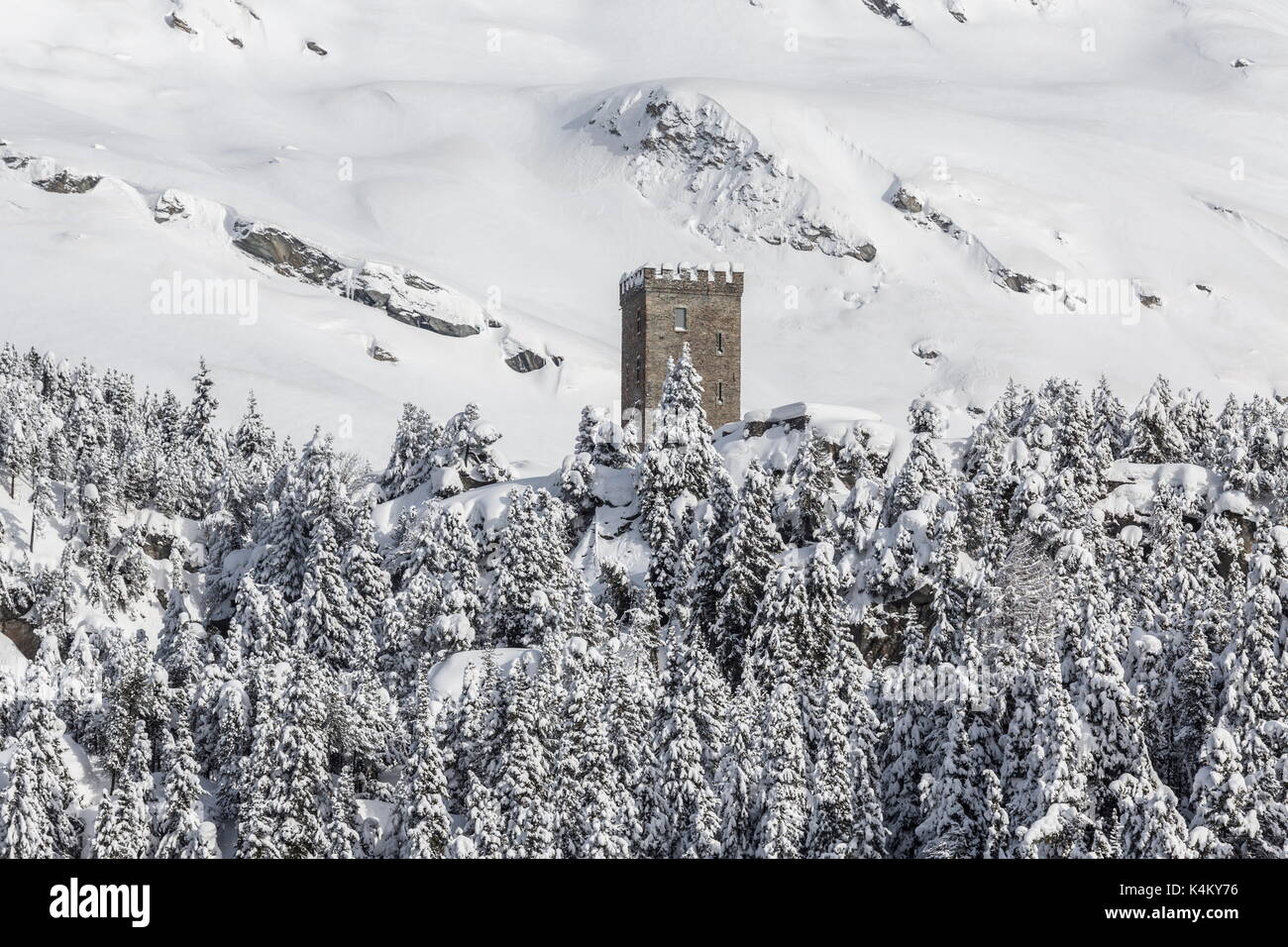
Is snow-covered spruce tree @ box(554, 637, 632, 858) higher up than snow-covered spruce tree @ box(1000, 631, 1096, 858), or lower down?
lower down

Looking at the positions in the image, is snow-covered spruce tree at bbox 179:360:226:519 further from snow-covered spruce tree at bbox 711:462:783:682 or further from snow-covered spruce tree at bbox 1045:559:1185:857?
snow-covered spruce tree at bbox 1045:559:1185:857

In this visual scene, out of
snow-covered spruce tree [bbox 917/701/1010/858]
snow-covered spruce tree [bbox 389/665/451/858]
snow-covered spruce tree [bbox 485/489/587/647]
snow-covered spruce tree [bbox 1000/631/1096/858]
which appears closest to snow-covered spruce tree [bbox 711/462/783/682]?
snow-covered spruce tree [bbox 485/489/587/647]

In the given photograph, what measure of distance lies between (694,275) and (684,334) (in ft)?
12.7

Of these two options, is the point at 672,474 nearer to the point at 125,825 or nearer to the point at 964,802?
the point at 125,825

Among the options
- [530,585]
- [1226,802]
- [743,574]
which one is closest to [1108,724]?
[1226,802]

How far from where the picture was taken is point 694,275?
96.4 metres

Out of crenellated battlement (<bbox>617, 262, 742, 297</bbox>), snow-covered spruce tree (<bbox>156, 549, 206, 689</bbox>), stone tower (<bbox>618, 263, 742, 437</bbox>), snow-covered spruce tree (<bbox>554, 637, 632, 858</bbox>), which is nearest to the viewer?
snow-covered spruce tree (<bbox>554, 637, 632, 858</bbox>)

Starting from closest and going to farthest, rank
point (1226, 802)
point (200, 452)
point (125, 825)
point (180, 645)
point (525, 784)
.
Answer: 1. point (1226, 802)
2. point (525, 784)
3. point (125, 825)
4. point (180, 645)
5. point (200, 452)

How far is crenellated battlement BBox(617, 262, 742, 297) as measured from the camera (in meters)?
95.0
